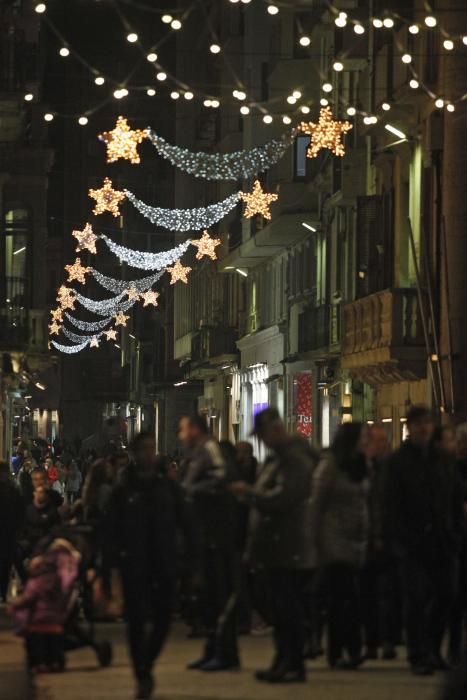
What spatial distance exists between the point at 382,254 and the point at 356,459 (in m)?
21.5

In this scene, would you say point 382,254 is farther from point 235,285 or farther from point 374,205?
point 235,285

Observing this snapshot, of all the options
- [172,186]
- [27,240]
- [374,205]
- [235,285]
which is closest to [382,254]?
[374,205]

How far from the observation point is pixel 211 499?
15.1 meters

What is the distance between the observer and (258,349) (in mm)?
59219

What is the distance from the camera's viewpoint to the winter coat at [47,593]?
1482 cm

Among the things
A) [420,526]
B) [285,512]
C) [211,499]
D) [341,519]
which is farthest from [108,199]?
[285,512]

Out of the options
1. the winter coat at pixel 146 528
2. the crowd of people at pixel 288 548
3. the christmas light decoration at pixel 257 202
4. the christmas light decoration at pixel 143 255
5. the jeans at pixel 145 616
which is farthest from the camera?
the christmas light decoration at pixel 143 255

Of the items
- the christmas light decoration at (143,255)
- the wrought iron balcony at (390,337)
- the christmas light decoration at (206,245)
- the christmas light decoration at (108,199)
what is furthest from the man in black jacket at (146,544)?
the christmas light decoration at (206,245)

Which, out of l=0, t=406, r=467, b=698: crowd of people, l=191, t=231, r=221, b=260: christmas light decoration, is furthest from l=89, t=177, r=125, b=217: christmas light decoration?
l=0, t=406, r=467, b=698: crowd of people

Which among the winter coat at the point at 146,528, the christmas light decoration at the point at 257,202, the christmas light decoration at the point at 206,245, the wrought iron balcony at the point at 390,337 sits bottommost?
the winter coat at the point at 146,528

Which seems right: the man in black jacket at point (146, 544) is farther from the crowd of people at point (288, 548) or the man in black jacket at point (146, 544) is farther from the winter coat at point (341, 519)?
the winter coat at point (341, 519)

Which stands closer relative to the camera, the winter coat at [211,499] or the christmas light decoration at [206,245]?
the winter coat at [211,499]

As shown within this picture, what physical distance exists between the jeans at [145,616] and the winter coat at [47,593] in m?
1.56

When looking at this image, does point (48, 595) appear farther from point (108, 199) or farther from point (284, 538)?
point (108, 199)
